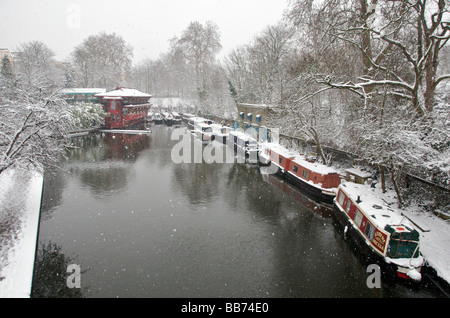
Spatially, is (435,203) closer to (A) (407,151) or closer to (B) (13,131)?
(A) (407,151)

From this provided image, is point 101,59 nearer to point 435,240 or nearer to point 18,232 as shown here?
point 18,232

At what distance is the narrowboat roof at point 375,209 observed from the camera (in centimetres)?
1023

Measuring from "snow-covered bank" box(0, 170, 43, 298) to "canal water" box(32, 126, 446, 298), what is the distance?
0.74 metres

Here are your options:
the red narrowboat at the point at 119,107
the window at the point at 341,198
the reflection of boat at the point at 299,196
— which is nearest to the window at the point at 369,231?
the window at the point at 341,198

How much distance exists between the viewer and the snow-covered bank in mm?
8614

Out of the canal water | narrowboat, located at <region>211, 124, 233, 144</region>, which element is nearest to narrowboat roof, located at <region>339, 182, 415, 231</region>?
the canal water

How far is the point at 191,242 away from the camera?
12.2 metres

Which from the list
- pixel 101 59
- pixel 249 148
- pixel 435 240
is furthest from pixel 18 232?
pixel 101 59

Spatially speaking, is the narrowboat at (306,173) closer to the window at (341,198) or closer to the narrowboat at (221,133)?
the window at (341,198)

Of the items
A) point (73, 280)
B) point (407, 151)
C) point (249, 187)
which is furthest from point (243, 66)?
point (73, 280)

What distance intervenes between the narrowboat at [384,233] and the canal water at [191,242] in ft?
2.22

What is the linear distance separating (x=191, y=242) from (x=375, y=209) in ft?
25.4

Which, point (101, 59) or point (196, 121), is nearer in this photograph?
point (196, 121)
